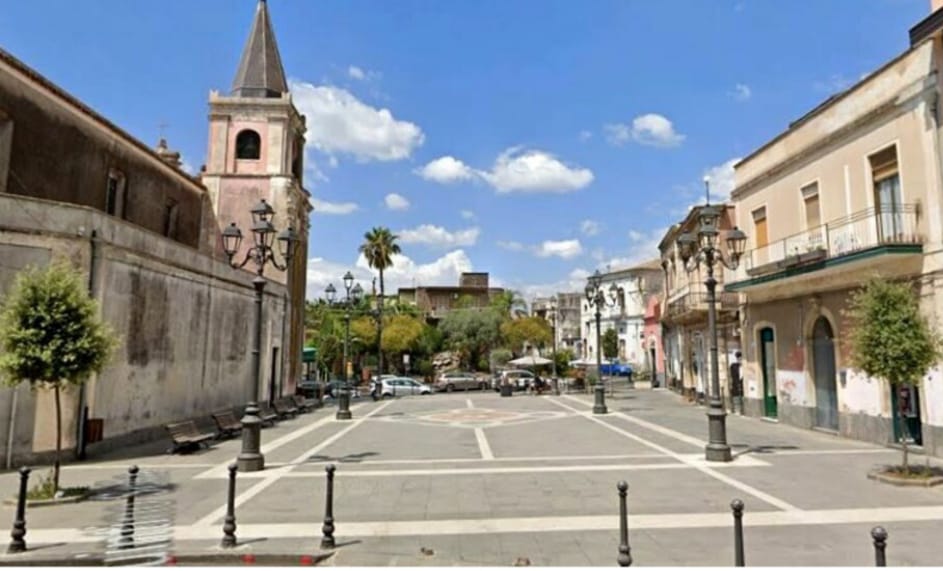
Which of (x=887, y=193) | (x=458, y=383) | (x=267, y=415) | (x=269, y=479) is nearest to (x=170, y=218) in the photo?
(x=267, y=415)

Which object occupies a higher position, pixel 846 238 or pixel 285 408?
pixel 846 238

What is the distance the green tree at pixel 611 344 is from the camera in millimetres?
67875

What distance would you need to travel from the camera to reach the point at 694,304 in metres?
26.8

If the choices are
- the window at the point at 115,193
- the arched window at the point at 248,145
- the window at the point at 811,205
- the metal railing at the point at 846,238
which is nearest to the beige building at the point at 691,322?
the metal railing at the point at 846,238

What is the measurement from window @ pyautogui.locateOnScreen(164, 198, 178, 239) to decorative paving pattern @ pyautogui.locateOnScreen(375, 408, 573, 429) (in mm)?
12478

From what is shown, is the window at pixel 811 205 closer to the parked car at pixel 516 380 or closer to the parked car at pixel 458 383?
the parked car at pixel 516 380

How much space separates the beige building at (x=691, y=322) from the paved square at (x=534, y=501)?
352 inches

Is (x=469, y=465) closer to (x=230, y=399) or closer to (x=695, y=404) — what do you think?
(x=230, y=399)

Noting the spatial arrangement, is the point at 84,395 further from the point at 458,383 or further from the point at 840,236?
the point at 458,383

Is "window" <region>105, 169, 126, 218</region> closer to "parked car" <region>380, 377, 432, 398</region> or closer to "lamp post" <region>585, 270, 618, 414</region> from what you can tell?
"lamp post" <region>585, 270, 618, 414</region>

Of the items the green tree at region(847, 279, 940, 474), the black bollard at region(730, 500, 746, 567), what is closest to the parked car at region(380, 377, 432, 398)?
the green tree at region(847, 279, 940, 474)

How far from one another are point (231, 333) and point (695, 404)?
20.5 m

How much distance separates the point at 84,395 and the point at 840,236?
1913 centimetres

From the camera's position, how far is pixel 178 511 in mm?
9047
